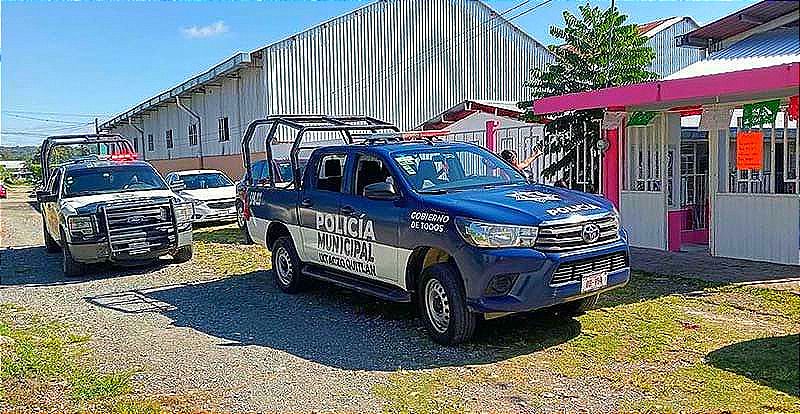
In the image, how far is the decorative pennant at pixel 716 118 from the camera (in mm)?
11000

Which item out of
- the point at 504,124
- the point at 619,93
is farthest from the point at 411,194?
the point at 504,124

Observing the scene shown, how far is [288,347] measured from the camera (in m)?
7.08

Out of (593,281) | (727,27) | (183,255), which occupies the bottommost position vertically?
(183,255)

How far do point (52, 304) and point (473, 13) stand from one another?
2342cm

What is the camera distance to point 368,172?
812 cm

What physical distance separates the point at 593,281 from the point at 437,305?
1.43 meters

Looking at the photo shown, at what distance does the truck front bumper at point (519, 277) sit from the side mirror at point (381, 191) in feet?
3.97

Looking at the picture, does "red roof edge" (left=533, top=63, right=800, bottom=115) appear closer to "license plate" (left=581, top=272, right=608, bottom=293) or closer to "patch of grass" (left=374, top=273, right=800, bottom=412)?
"patch of grass" (left=374, top=273, right=800, bottom=412)

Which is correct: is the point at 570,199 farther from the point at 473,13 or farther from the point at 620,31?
the point at 473,13

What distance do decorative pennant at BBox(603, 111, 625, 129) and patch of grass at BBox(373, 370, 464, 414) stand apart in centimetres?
774

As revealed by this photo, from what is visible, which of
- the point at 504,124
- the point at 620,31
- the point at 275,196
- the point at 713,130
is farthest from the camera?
the point at 504,124

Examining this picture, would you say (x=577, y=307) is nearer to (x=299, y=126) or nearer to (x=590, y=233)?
(x=590, y=233)

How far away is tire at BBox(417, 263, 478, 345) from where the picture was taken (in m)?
6.61

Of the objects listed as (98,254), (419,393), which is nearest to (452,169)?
(419,393)
